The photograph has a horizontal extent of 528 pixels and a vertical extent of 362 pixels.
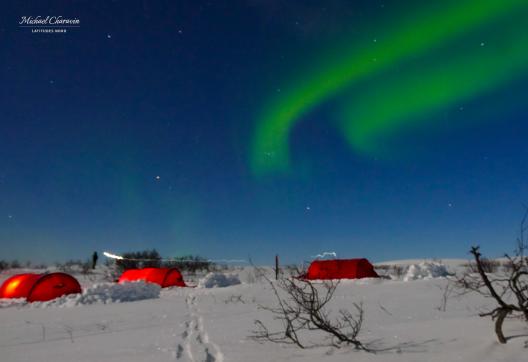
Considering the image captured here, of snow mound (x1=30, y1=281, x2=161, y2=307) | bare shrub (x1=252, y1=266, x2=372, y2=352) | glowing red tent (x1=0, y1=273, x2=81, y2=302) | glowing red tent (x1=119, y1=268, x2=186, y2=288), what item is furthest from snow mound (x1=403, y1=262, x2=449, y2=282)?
glowing red tent (x1=0, y1=273, x2=81, y2=302)

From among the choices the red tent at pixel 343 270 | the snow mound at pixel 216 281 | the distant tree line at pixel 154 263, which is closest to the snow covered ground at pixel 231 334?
the snow mound at pixel 216 281

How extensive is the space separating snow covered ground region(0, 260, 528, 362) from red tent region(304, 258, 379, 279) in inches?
284

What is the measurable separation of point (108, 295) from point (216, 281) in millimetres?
5301

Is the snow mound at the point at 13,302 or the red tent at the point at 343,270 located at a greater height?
the red tent at the point at 343,270

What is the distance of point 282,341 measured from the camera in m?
4.56

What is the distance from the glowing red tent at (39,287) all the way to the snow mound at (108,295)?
3.45 feet

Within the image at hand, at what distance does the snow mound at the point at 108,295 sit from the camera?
37.8 ft

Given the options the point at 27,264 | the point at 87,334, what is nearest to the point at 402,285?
the point at 87,334

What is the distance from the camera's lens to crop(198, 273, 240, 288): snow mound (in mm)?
16188

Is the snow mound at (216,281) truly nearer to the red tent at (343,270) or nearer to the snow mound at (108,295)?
the snow mound at (108,295)

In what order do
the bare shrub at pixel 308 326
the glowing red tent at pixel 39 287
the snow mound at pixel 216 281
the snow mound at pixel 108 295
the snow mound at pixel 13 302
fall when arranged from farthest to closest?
the snow mound at pixel 216 281 → the glowing red tent at pixel 39 287 → the snow mound at pixel 13 302 → the snow mound at pixel 108 295 → the bare shrub at pixel 308 326

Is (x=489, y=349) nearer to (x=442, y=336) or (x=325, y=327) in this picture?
(x=442, y=336)

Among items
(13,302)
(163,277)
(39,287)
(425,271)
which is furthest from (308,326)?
(163,277)

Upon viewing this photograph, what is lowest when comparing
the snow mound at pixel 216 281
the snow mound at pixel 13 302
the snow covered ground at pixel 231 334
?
the snow covered ground at pixel 231 334
